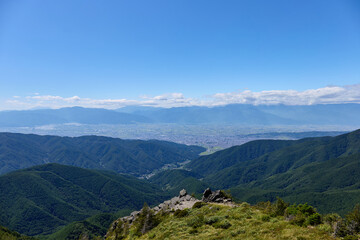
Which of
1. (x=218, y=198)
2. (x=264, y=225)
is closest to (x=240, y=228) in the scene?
(x=264, y=225)

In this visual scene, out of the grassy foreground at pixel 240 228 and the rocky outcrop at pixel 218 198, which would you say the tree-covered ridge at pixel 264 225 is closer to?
the grassy foreground at pixel 240 228

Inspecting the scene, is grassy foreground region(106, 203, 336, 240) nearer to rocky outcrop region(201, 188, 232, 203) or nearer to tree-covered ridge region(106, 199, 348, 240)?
tree-covered ridge region(106, 199, 348, 240)

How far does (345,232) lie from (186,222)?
23.9m

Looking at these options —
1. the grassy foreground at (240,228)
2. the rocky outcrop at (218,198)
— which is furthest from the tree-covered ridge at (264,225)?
the rocky outcrop at (218,198)

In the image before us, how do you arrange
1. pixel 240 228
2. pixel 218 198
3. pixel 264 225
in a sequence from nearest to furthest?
pixel 264 225 → pixel 240 228 → pixel 218 198

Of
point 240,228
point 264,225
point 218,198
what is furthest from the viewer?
point 218,198

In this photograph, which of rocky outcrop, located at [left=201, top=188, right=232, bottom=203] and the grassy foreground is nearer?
the grassy foreground

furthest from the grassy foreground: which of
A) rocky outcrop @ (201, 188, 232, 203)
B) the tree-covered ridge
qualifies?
rocky outcrop @ (201, 188, 232, 203)

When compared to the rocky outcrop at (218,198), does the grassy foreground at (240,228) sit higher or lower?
higher

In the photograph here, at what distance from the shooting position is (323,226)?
79.9ft

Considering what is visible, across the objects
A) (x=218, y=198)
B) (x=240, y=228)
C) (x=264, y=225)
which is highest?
(x=264, y=225)

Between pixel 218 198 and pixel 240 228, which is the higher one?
pixel 240 228

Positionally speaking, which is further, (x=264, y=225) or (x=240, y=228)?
(x=240, y=228)

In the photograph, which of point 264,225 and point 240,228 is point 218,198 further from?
point 264,225
